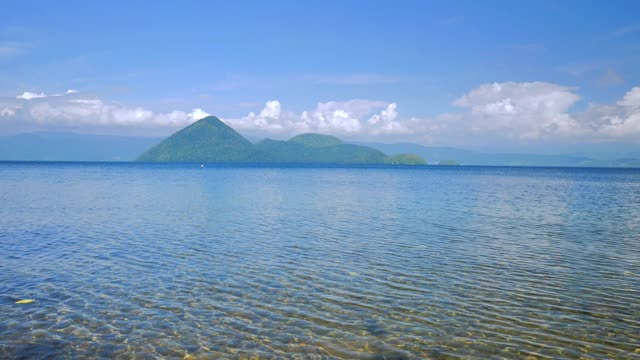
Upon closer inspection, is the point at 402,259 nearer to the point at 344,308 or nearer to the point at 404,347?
the point at 344,308

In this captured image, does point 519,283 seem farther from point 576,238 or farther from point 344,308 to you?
point 576,238

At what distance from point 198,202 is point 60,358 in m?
54.7

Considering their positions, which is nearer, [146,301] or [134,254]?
[146,301]

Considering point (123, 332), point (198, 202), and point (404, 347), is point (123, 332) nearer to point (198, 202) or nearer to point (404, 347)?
point (404, 347)

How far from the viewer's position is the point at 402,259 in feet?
94.0

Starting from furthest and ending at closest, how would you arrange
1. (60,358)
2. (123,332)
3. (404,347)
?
1. (123,332)
2. (404,347)
3. (60,358)

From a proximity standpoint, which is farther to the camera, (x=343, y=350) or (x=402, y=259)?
(x=402, y=259)

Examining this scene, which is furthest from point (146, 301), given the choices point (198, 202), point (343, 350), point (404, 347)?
point (198, 202)

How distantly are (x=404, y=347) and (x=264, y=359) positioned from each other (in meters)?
4.54

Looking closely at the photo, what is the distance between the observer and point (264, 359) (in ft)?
47.5

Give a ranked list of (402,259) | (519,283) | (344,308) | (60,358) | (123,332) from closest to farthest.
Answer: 1. (60,358)
2. (123,332)
3. (344,308)
4. (519,283)
5. (402,259)

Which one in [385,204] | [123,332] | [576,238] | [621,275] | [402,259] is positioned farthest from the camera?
[385,204]

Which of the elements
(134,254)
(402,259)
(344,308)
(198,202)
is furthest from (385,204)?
(344,308)

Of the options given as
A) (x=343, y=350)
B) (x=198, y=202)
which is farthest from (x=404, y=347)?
(x=198, y=202)
